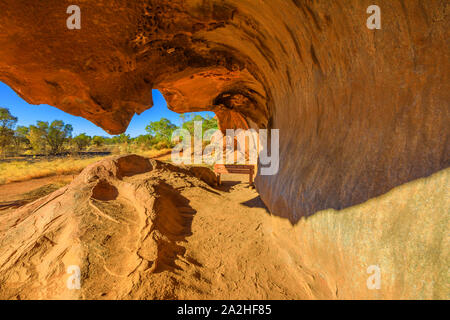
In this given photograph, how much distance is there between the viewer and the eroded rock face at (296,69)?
54.9 inches

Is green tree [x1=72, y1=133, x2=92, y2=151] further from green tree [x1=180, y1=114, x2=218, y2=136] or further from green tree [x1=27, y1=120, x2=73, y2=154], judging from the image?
green tree [x1=180, y1=114, x2=218, y2=136]

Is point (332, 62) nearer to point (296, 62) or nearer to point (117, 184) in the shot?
point (296, 62)

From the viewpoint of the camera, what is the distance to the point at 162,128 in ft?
106

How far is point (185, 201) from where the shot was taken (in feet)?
14.8

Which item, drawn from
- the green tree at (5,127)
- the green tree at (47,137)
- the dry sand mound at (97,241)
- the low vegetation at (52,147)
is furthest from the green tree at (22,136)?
the dry sand mound at (97,241)

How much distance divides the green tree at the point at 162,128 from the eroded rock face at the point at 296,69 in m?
28.8

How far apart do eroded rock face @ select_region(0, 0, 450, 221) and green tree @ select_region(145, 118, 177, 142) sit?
94.4 feet

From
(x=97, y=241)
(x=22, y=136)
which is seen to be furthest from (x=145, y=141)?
(x=97, y=241)

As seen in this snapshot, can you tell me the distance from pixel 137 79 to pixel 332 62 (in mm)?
3438

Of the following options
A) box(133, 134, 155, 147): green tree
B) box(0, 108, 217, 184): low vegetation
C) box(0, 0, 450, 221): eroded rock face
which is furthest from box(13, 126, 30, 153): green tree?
box(0, 0, 450, 221): eroded rock face

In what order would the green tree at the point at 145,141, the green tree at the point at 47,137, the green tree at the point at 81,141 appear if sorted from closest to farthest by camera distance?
the green tree at the point at 47,137
the green tree at the point at 81,141
the green tree at the point at 145,141

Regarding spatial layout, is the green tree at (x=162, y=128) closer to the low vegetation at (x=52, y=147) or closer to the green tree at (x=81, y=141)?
the low vegetation at (x=52, y=147)

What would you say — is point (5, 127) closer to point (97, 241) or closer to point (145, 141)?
point (145, 141)

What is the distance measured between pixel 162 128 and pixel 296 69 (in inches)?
1266
